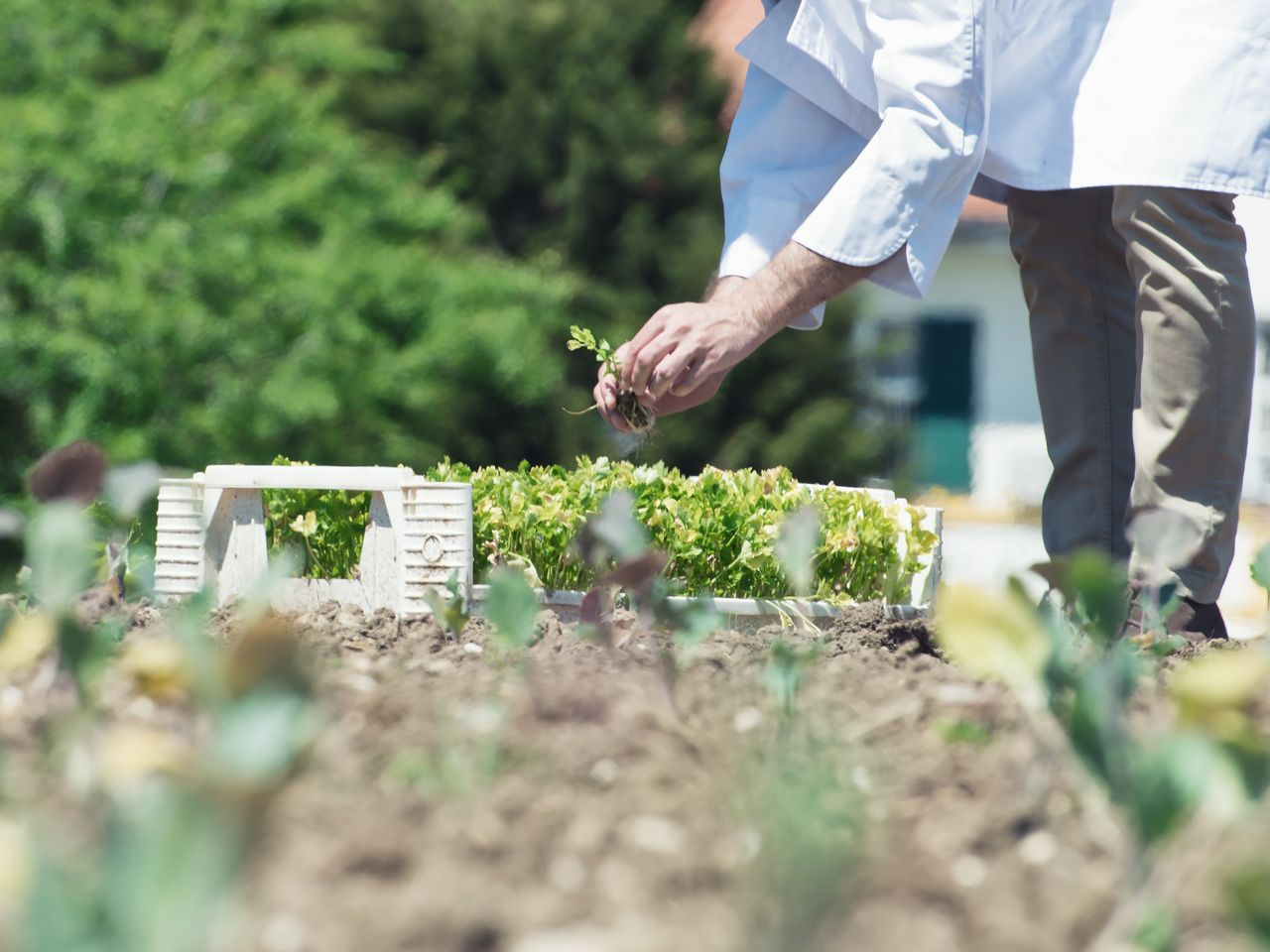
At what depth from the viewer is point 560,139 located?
10570 millimetres

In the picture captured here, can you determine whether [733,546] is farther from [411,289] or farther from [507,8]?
[507,8]

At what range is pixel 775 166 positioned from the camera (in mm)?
2715

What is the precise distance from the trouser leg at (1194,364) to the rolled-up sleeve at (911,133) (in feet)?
1.11

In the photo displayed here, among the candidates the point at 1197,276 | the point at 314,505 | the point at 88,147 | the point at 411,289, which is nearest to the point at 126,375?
the point at 88,147

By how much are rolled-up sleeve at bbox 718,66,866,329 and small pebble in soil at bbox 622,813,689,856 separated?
179 centimetres

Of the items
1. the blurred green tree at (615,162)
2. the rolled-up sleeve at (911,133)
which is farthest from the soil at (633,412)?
the blurred green tree at (615,162)

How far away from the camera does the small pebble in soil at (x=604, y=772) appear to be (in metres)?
1.04

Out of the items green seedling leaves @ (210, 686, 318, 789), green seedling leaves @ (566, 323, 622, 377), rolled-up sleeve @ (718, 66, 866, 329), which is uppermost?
rolled-up sleeve @ (718, 66, 866, 329)

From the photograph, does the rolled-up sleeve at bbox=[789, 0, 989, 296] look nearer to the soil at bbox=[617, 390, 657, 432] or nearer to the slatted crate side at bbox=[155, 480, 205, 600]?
the soil at bbox=[617, 390, 657, 432]

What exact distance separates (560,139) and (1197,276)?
865 centimetres

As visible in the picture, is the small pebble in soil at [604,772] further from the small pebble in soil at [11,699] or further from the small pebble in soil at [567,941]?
the small pebble in soil at [11,699]

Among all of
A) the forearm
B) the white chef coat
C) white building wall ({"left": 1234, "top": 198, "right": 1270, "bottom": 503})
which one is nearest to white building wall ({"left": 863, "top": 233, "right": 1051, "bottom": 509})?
white building wall ({"left": 1234, "top": 198, "right": 1270, "bottom": 503})

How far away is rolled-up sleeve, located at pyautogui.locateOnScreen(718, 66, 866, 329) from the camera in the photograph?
2641 millimetres

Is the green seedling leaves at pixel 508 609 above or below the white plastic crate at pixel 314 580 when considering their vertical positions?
above
